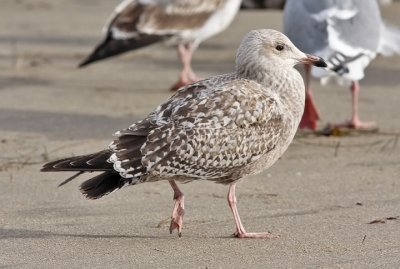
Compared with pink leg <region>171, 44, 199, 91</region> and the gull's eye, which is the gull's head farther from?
pink leg <region>171, 44, 199, 91</region>

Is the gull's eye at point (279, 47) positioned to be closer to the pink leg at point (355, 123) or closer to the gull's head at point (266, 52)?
the gull's head at point (266, 52)

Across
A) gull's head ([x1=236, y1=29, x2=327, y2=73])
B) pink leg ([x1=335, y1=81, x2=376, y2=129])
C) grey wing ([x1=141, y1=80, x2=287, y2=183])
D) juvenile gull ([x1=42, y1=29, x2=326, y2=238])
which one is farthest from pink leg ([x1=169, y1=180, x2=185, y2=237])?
pink leg ([x1=335, y1=81, x2=376, y2=129])

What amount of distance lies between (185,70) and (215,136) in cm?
471

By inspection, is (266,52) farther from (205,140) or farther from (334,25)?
(334,25)

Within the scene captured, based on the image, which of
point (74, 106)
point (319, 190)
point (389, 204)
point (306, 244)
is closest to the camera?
point (306, 244)

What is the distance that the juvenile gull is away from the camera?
5.29 meters

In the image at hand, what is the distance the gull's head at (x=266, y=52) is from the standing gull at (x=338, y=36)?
217cm

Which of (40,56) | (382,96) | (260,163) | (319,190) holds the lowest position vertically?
(40,56)

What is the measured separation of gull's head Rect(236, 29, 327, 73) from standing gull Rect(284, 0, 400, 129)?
2.17 meters

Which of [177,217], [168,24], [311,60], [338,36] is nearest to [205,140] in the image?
[177,217]

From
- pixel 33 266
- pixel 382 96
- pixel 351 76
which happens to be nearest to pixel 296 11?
pixel 351 76

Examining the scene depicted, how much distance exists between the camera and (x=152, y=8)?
10.6 meters

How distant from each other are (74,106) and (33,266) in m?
4.20

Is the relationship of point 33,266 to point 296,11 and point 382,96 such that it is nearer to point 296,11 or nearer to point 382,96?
point 296,11
